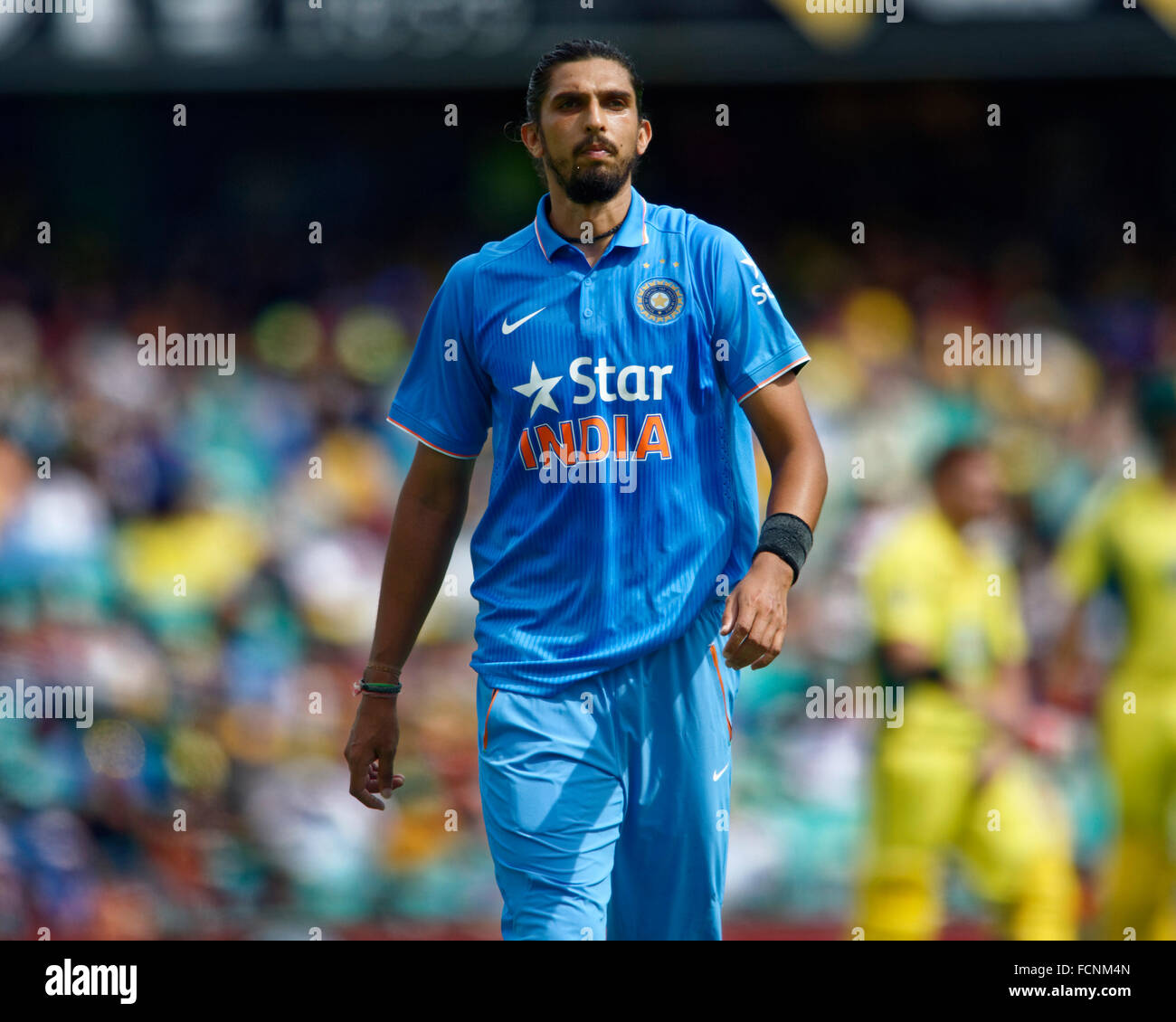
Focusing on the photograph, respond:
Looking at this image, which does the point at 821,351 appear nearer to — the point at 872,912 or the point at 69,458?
the point at 872,912

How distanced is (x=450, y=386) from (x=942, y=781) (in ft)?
8.54

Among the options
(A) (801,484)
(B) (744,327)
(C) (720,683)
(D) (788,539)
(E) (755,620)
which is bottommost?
(C) (720,683)

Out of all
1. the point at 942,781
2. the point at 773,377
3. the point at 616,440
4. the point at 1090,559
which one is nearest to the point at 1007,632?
the point at 1090,559

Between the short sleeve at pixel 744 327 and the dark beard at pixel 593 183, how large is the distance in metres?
0.22

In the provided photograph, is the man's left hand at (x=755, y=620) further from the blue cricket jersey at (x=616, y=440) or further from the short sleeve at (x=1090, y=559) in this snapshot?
the short sleeve at (x=1090, y=559)

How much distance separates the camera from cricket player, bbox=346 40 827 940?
9.11ft

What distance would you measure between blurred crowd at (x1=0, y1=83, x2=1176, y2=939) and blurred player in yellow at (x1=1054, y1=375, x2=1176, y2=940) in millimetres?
604

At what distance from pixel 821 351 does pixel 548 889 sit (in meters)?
3.68

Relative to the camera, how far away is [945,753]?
4.86 meters

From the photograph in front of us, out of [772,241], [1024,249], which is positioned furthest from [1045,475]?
[772,241]

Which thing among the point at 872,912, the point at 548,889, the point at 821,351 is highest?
the point at 821,351

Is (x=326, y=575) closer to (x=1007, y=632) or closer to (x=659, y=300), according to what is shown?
(x=1007, y=632)

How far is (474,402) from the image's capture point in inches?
119

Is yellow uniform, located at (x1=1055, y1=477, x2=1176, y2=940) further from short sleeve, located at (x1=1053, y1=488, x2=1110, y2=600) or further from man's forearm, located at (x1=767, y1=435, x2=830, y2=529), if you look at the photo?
man's forearm, located at (x1=767, y1=435, x2=830, y2=529)
